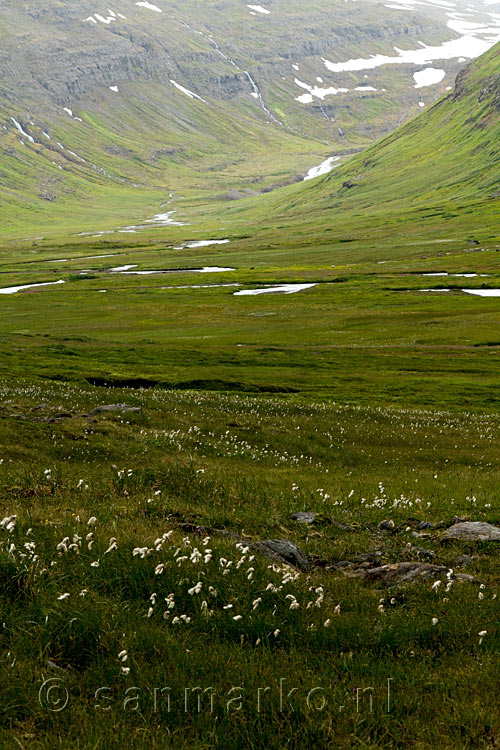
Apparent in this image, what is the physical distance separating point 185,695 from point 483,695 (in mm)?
3175

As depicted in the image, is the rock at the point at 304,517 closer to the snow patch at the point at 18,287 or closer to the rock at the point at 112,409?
the rock at the point at 112,409

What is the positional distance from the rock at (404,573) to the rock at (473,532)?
9.66ft

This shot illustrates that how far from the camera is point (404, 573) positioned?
32.1 ft

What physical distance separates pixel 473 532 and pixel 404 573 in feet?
13.0

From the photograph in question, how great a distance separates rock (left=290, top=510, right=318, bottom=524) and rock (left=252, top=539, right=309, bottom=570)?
9.34ft

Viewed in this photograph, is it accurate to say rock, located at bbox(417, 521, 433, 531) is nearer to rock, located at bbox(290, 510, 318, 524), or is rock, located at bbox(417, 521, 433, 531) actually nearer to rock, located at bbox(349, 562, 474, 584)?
rock, located at bbox(290, 510, 318, 524)

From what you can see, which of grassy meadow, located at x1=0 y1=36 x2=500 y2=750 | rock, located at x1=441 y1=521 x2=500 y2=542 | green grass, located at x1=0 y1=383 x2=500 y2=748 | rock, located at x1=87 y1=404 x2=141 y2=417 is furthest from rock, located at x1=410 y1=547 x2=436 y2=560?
rock, located at x1=87 y1=404 x2=141 y2=417

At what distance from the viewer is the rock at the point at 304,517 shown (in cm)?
1333

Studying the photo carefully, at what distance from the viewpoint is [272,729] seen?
18.4 feet

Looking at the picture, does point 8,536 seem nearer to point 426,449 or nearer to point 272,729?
point 272,729

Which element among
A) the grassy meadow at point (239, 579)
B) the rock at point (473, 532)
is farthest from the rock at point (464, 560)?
the rock at point (473, 532)

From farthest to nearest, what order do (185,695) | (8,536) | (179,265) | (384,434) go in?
(179,265) < (384,434) < (8,536) < (185,695)

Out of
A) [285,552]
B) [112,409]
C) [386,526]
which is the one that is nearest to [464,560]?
[386,526]

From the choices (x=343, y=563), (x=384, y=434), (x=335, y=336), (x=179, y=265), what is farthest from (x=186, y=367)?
(x=179, y=265)
